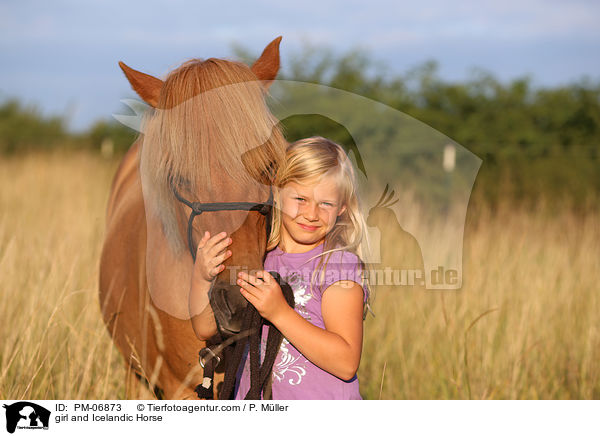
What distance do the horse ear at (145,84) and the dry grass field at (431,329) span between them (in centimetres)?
112

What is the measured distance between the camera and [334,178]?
155 centimetres

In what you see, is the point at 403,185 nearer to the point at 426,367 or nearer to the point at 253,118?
the point at 426,367

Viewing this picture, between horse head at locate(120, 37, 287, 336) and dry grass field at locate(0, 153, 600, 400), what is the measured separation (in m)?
1.02

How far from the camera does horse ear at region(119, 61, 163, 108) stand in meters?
1.76

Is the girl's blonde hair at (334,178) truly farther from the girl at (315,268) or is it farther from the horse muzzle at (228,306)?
the horse muzzle at (228,306)

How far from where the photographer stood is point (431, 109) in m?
8.88

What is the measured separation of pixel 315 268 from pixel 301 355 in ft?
1.00

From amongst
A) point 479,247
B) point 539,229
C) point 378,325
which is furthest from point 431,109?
point 378,325

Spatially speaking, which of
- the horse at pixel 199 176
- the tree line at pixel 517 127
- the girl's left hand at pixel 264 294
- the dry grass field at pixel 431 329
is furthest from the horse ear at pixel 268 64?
the tree line at pixel 517 127

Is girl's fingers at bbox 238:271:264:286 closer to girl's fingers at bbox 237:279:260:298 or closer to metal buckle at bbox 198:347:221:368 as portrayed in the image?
girl's fingers at bbox 237:279:260:298

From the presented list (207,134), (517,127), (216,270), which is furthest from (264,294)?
(517,127)

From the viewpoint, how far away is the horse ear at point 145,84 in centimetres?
176
